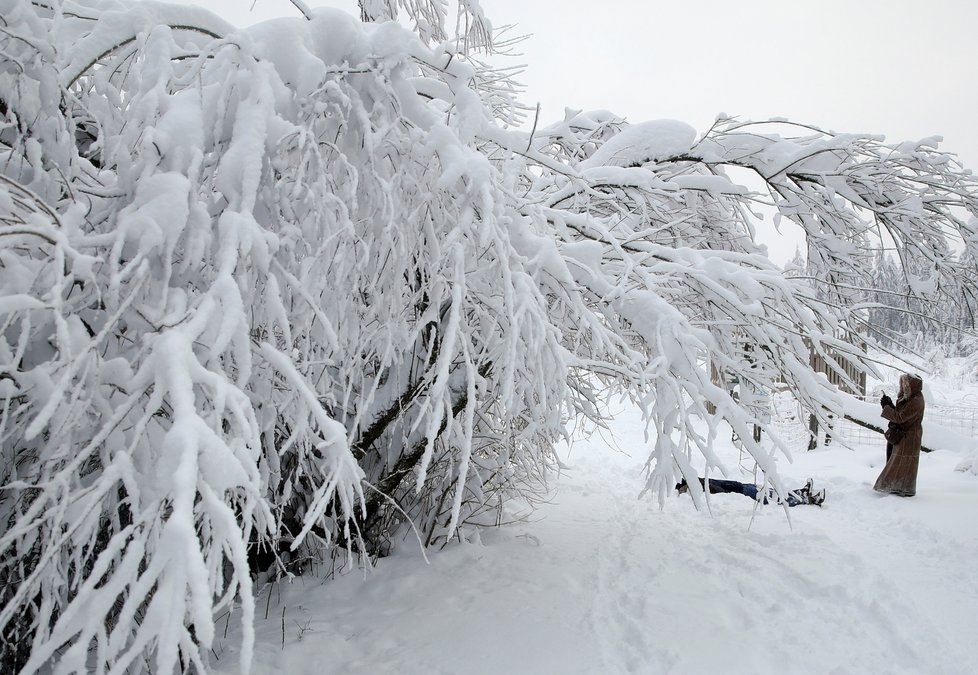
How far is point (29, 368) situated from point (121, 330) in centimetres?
27

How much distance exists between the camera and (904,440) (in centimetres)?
614

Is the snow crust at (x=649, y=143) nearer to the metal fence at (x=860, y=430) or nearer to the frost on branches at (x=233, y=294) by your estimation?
the frost on branches at (x=233, y=294)

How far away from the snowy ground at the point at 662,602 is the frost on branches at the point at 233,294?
0.84 meters

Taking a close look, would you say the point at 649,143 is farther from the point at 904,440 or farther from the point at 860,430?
the point at 860,430

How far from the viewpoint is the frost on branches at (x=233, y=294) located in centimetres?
131

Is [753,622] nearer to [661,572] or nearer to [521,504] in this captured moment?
[661,572]

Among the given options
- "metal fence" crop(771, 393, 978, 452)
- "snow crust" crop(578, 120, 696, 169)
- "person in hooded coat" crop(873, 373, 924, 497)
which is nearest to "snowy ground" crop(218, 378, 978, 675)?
"person in hooded coat" crop(873, 373, 924, 497)

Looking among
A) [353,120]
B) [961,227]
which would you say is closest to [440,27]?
[353,120]

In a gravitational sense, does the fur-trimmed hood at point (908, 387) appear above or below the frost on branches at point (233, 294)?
below

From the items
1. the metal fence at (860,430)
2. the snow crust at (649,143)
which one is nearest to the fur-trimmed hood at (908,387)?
the metal fence at (860,430)

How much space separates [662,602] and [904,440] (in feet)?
13.5

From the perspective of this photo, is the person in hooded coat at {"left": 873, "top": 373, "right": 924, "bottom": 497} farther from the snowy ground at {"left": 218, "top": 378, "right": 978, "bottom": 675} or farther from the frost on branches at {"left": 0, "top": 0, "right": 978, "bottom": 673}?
the frost on branches at {"left": 0, "top": 0, "right": 978, "bottom": 673}

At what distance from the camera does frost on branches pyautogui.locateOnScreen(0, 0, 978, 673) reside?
4.29 feet

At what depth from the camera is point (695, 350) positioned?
9.16ft
